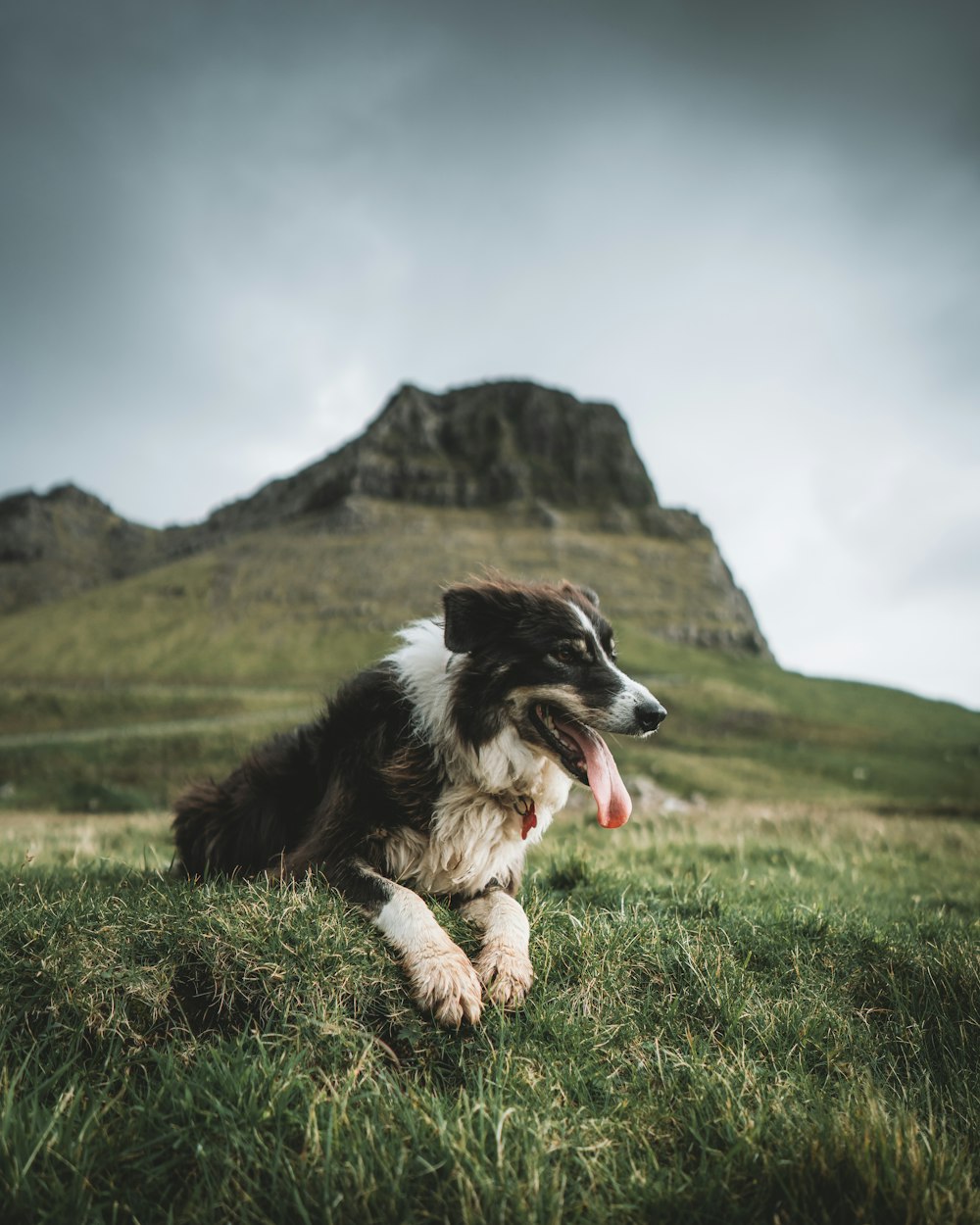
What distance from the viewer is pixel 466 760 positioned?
465 cm

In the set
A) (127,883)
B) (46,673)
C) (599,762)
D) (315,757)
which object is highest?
(599,762)

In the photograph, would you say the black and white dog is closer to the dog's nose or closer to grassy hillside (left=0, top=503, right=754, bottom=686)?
the dog's nose

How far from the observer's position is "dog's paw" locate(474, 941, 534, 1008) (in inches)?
133

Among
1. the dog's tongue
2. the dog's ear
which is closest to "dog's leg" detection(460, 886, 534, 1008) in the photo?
the dog's tongue

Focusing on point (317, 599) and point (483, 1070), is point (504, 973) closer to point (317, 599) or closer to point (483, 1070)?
point (483, 1070)

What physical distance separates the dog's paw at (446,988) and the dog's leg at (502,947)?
0.13 meters

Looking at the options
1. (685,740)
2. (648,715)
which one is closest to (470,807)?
(648,715)

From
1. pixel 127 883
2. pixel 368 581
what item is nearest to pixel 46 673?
pixel 368 581

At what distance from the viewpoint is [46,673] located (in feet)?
318

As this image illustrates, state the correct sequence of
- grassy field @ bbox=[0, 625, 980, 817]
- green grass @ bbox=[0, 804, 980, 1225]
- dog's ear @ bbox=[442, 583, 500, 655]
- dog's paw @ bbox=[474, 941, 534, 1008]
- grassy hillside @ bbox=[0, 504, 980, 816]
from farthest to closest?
grassy hillside @ bbox=[0, 504, 980, 816] → grassy field @ bbox=[0, 625, 980, 817] → dog's ear @ bbox=[442, 583, 500, 655] → dog's paw @ bbox=[474, 941, 534, 1008] → green grass @ bbox=[0, 804, 980, 1225]

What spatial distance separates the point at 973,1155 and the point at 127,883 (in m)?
5.25

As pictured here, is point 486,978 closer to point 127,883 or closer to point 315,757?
point 315,757

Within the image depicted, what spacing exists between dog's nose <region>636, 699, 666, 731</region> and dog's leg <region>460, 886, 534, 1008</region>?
1.42 m

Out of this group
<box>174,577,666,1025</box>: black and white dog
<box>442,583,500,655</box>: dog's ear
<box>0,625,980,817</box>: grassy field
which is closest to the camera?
<box>174,577,666,1025</box>: black and white dog
